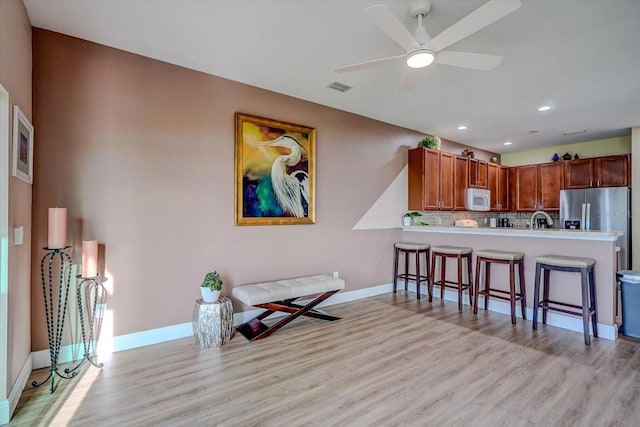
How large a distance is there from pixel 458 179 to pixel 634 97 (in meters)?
2.45

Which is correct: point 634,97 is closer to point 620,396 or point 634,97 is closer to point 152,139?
point 620,396

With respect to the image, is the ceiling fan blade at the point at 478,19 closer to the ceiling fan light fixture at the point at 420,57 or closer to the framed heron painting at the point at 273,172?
the ceiling fan light fixture at the point at 420,57

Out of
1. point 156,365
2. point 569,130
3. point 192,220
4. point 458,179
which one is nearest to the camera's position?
point 156,365

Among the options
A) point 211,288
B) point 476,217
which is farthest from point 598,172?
point 211,288

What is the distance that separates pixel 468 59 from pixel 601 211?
484 centimetres

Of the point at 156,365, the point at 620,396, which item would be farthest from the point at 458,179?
the point at 156,365

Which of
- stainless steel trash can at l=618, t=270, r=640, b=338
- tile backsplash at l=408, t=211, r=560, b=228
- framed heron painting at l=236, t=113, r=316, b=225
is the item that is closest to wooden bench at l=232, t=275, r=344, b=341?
framed heron painting at l=236, t=113, r=316, b=225

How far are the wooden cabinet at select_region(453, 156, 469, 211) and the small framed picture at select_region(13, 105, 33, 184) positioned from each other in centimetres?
564

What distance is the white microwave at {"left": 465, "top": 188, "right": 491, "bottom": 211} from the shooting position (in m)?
5.92

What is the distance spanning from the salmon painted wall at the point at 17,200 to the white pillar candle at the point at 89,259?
13.5 inches

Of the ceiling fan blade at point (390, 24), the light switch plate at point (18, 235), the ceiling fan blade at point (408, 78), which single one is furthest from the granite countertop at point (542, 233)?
the light switch plate at point (18, 235)

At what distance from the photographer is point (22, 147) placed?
85.4 inches

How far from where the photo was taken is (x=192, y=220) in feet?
10.6

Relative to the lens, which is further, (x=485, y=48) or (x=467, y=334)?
(x=467, y=334)
